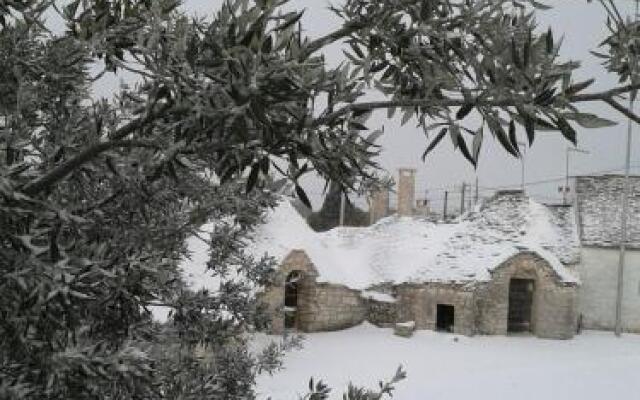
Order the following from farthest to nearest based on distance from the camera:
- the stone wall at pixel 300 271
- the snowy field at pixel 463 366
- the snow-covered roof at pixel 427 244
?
the snow-covered roof at pixel 427 244 < the stone wall at pixel 300 271 < the snowy field at pixel 463 366

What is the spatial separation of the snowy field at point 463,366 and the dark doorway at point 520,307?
1.72 m

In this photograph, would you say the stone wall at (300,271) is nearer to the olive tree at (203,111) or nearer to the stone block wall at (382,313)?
the stone block wall at (382,313)

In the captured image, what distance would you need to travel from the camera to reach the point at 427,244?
1182 inches

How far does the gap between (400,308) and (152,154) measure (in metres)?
25.5

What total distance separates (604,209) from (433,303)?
37.8 ft

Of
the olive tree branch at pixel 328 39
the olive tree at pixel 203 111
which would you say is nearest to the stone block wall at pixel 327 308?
the olive tree at pixel 203 111

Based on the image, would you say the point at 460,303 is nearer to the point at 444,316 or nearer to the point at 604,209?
the point at 444,316

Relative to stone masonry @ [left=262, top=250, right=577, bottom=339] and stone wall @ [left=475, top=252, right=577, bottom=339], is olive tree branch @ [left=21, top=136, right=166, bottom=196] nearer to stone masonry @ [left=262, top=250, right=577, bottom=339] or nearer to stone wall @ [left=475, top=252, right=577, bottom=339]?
stone masonry @ [left=262, top=250, right=577, bottom=339]

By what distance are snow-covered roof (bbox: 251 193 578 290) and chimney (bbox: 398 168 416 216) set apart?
1.17m

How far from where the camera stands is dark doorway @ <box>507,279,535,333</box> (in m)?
29.0

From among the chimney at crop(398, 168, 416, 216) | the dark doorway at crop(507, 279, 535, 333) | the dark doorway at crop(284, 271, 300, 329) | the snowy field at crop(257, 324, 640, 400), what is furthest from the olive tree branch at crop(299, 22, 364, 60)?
the chimney at crop(398, 168, 416, 216)

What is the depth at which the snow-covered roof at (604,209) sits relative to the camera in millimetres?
32375

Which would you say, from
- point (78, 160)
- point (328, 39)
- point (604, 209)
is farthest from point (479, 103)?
point (604, 209)

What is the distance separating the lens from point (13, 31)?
2.72 meters
